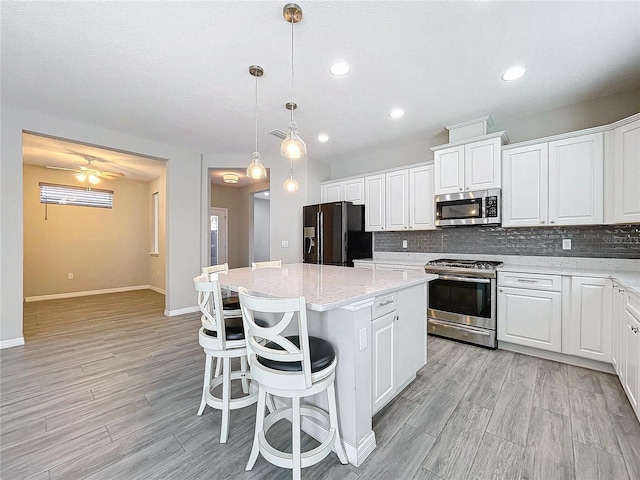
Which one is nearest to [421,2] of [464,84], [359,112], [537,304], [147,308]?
[464,84]

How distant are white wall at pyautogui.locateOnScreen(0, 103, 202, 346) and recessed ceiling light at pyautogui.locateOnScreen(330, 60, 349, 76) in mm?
3321

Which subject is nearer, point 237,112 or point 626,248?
point 626,248

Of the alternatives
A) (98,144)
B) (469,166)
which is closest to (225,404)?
(469,166)

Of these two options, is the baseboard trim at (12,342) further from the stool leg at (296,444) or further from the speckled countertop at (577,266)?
the speckled countertop at (577,266)

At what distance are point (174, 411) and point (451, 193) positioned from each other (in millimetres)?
3703

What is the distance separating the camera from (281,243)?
200 inches

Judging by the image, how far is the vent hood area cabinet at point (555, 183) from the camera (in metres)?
2.73

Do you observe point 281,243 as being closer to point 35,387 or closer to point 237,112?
point 237,112

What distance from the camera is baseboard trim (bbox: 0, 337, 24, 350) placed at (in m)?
3.17

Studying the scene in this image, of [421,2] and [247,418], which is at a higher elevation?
[421,2]

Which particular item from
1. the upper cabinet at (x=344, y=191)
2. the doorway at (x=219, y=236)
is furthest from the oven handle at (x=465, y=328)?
the doorway at (x=219, y=236)

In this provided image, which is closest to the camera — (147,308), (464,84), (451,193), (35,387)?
(35,387)

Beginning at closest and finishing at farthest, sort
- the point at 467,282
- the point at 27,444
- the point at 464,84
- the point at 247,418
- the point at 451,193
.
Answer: the point at 27,444 < the point at 247,418 < the point at 464,84 < the point at 467,282 < the point at 451,193

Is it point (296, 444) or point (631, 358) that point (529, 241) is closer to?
point (631, 358)
